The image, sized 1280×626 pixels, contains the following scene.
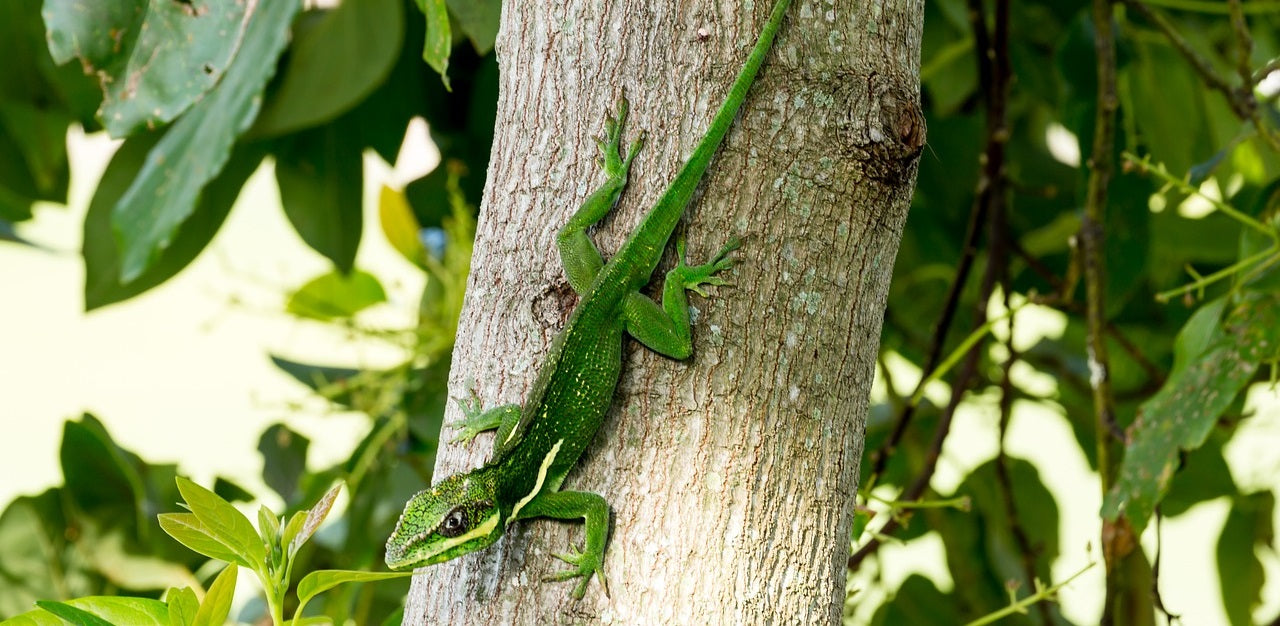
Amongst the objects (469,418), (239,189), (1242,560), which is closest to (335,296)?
(239,189)

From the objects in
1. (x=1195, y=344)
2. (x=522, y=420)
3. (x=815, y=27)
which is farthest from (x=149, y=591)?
(x=1195, y=344)

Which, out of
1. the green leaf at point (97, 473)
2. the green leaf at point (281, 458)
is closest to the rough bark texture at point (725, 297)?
the green leaf at point (97, 473)

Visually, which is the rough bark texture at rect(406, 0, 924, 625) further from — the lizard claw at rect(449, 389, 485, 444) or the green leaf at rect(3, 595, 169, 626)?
the green leaf at rect(3, 595, 169, 626)

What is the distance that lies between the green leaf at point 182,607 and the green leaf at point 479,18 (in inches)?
35.9

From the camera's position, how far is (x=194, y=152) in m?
1.95

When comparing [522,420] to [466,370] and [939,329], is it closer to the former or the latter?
[466,370]

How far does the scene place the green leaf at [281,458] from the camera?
8.54 feet

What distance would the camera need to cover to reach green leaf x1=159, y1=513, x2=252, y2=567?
95cm

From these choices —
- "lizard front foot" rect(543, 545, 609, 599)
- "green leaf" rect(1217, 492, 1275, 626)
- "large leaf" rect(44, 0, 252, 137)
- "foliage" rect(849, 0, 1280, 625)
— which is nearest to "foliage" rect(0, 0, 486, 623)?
"large leaf" rect(44, 0, 252, 137)

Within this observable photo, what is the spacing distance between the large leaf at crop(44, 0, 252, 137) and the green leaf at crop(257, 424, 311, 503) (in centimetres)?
110

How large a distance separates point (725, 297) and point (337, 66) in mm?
1372

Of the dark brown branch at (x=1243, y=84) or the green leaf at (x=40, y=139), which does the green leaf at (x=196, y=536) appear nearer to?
the dark brown branch at (x=1243, y=84)

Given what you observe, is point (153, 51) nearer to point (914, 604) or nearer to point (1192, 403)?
point (1192, 403)

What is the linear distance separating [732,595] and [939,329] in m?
1.18
